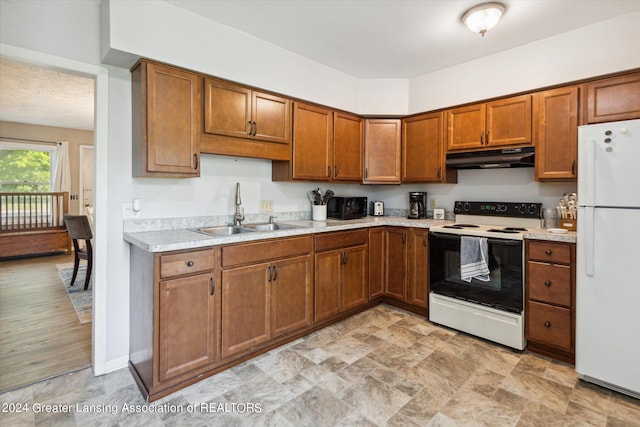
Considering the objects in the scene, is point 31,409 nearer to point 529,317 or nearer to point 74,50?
point 74,50

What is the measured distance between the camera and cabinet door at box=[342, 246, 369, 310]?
3.18m

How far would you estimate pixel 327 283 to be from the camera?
301 centimetres

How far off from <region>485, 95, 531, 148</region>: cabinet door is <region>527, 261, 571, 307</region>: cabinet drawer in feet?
3.68

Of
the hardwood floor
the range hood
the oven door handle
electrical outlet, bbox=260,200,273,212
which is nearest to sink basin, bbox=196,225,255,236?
electrical outlet, bbox=260,200,273,212

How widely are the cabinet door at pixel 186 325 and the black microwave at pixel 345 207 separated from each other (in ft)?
5.89

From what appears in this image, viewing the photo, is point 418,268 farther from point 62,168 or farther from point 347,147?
point 62,168

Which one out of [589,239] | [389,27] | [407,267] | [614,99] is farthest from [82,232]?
[614,99]

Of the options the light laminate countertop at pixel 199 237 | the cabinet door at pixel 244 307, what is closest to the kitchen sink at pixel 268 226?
the light laminate countertop at pixel 199 237

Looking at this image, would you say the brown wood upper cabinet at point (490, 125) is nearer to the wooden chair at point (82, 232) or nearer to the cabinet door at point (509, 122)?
the cabinet door at point (509, 122)

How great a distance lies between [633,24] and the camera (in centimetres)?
235

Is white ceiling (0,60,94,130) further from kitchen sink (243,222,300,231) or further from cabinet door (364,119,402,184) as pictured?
cabinet door (364,119,402,184)

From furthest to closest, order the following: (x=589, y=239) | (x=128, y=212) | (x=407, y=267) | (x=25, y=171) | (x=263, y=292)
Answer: (x=25, y=171) < (x=407, y=267) < (x=263, y=292) < (x=128, y=212) < (x=589, y=239)

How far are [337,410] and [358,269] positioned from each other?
157 cm

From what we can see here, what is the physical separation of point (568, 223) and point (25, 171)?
29.3 feet
